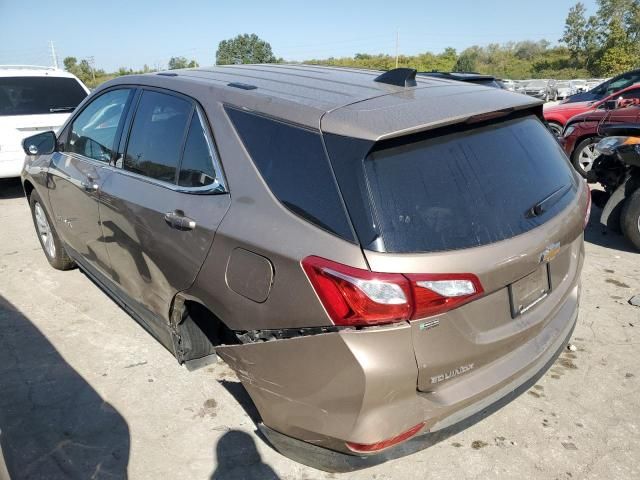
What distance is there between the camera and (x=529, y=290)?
85.5 inches

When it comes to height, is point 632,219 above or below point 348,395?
below

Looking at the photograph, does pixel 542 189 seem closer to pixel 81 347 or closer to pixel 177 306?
pixel 177 306

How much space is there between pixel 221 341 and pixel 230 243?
74 cm

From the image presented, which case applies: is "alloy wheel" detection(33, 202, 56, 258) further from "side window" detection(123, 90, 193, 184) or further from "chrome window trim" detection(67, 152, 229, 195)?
"side window" detection(123, 90, 193, 184)

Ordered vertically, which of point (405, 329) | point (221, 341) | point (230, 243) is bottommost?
point (221, 341)

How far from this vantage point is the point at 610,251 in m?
5.11

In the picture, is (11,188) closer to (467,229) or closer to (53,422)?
(53,422)

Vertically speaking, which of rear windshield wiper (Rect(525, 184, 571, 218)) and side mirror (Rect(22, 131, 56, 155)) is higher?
side mirror (Rect(22, 131, 56, 155))

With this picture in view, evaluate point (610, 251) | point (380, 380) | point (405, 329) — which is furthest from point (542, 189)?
point (610, 251)

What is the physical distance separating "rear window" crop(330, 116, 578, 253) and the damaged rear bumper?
36 cm

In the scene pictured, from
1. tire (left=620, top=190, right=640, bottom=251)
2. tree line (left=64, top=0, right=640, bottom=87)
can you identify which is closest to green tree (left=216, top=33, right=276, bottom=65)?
tree line (left=64, top=0, right=640, bottom=87)

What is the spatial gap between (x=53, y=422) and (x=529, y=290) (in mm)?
2518

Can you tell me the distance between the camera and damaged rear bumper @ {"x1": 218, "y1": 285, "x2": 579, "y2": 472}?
180 centimetres

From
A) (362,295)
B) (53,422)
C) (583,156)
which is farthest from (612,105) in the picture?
(53,422)
